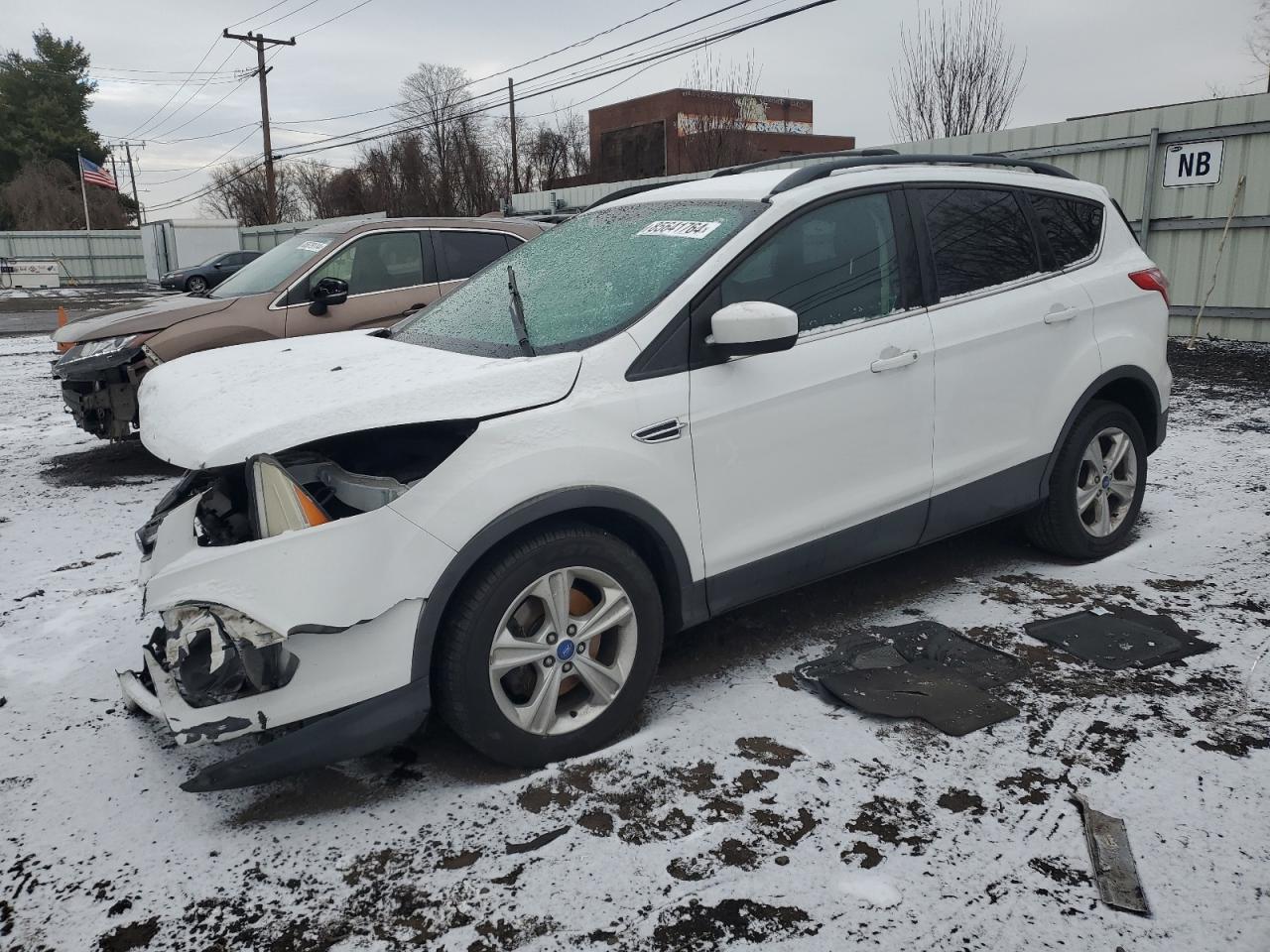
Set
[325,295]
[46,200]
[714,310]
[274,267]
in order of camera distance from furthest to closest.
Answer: [46,200] → [274,267] → [325,295] → [714,310]

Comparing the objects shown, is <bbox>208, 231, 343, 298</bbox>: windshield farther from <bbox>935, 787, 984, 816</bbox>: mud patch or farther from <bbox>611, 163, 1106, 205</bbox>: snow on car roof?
<bbox>935, 787, 984, 816</bbox>: mud patch

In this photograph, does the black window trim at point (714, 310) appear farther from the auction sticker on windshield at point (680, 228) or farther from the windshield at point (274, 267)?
the windshield at point (274, 267)

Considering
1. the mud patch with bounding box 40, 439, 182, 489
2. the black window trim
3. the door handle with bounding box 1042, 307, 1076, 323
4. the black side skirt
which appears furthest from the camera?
the mud patch with bounding box 40, 439, 182, 489

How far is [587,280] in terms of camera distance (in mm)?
3527

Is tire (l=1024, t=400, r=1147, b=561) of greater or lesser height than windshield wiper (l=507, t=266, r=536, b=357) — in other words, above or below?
below

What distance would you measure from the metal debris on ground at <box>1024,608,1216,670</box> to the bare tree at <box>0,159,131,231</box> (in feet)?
207

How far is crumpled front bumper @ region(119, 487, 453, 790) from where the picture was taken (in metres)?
2.47

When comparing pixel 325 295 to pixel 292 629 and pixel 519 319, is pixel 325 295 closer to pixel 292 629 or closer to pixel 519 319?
pixel 519 319

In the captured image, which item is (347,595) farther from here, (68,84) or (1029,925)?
(68,84)

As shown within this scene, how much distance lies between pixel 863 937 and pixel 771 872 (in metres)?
0.30

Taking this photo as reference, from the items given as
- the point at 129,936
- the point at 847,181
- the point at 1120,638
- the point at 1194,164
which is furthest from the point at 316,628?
the point at 1194,164

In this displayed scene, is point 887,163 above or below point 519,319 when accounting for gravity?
above

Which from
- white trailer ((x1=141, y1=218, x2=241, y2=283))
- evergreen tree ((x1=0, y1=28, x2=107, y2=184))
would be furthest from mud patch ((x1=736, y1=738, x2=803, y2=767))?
evergreen tree ((x1=0, y1=28, x2=107, y2=184))

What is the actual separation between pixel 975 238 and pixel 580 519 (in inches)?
88.7
